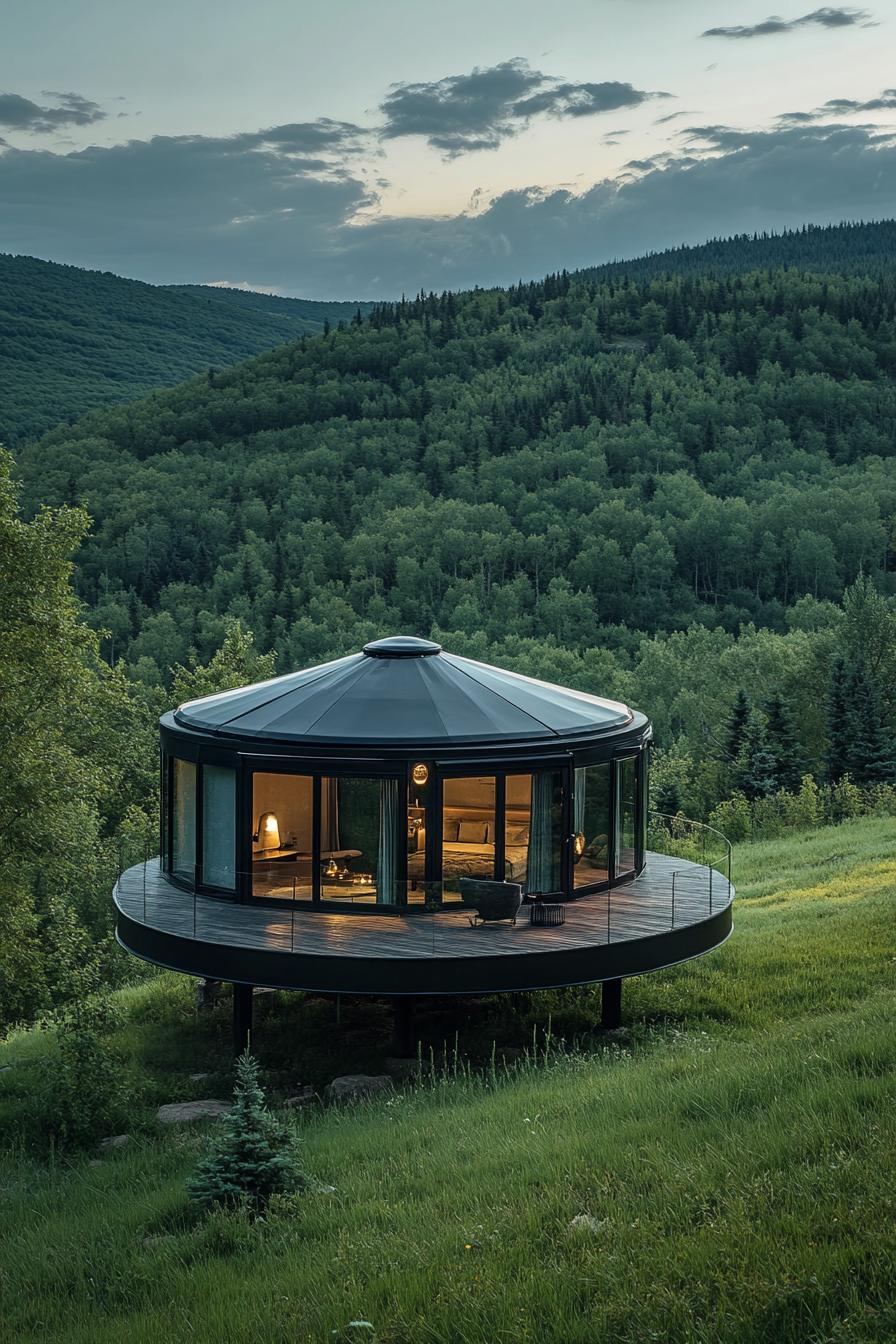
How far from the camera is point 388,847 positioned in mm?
13617

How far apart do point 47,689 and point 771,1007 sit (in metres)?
12.7

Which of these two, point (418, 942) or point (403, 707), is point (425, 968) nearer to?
point (418, 942)

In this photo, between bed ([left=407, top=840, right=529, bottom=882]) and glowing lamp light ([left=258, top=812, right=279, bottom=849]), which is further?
glowing lamp light ([left=258, top=812, right=279, bottom=849])

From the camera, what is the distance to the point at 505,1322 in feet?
19.5

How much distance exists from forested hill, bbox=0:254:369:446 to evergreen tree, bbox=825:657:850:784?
10568 centimetres

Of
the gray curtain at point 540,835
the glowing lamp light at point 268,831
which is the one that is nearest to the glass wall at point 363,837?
the glowing lamp light at point 268,831

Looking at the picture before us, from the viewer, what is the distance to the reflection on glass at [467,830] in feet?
44.7

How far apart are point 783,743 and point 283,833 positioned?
26.9 metres

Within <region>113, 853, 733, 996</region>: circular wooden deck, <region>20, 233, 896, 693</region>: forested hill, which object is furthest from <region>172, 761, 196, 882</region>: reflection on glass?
<region>20, 233, 896, 693</region>: forested hill

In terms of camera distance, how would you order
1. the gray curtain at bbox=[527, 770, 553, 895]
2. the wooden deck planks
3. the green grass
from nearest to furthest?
1. the green grass
2. the wooden deck planks
3. the gray curtain at bbox=[527, 770, 553, 895]

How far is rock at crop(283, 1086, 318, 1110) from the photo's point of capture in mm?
11797

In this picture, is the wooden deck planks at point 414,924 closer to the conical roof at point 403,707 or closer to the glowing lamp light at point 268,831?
the glowing lamp light at point 268,831

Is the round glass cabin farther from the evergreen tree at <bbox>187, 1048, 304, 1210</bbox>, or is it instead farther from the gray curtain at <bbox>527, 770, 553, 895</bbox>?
the evergreen tree at <bbox>187, 1048, 304, 1210</bbox>

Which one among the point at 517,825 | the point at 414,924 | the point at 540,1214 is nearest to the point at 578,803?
the point at 517,825
